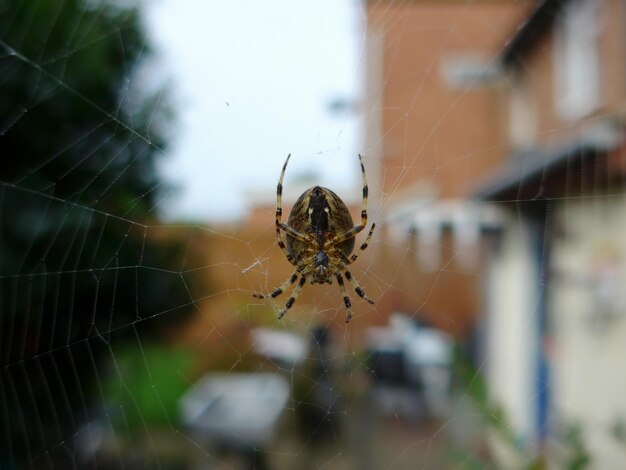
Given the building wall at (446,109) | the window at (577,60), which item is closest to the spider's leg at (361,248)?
the window at (577,60)

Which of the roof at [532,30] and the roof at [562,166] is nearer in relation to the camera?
the roof at [562,166]

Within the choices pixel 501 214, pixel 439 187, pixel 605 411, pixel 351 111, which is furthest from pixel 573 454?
pixel 439 187

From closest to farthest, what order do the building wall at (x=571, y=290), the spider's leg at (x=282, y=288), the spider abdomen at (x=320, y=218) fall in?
the spider abdomen at (x=320, y=218) → the spider's leg at (x=282, y=288) → the building wall at (x=571, y=290)

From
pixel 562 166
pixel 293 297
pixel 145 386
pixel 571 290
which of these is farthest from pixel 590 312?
pixel 145 386

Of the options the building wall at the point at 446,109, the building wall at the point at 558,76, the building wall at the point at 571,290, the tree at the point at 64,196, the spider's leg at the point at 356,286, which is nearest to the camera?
the spider's leg at the point at 356,286

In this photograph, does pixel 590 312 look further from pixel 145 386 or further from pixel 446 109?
pixel 446 109

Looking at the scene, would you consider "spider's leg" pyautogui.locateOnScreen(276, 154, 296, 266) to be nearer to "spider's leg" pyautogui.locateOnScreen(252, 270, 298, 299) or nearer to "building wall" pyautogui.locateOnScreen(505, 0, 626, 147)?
"spider's leg" pyautogui.locateOnScreen(252, 270, 298, 299)

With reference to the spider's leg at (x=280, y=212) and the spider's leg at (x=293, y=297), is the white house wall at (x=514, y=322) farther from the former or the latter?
the spider's leg at (x=280, y=212)
